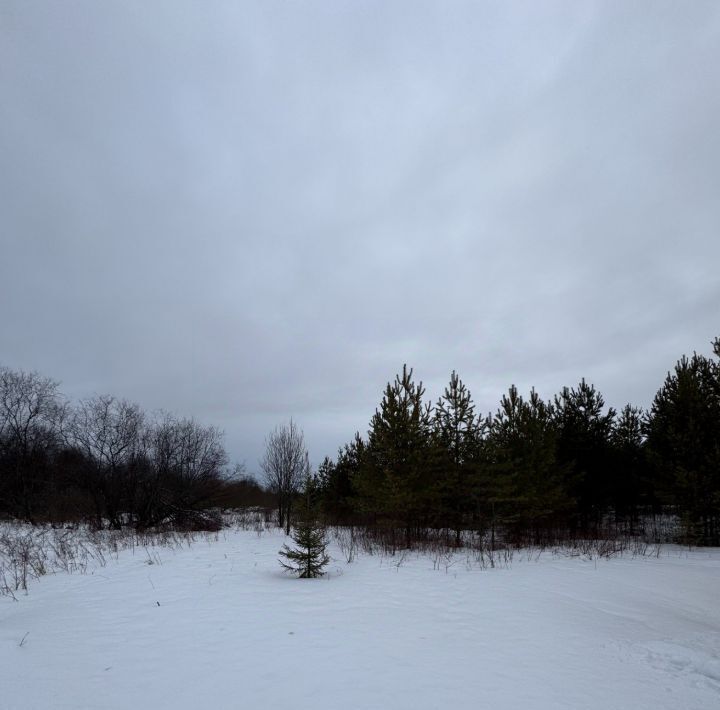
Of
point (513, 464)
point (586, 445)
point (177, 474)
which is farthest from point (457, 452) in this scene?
point (177, 474)

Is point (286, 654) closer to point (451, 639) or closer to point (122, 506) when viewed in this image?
point (451, 639)

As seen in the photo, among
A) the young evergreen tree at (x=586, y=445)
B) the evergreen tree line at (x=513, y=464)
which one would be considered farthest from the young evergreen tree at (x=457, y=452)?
the young evergreen tree at (x=586, y=445)

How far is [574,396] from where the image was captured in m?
22.9

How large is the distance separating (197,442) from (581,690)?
3519 cm

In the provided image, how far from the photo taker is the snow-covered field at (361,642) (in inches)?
142

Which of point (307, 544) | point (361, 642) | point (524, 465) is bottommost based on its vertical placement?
point (361, 642)

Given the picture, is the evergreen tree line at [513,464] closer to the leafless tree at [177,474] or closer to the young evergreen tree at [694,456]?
the young evergreen tree at [694,456]

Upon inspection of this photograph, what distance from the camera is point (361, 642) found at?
4.95 metres

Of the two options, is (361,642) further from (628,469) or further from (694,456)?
(628,469)

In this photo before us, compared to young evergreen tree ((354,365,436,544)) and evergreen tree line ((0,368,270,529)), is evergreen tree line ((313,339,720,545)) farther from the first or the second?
evergreen tree line ((0,368,270,529))

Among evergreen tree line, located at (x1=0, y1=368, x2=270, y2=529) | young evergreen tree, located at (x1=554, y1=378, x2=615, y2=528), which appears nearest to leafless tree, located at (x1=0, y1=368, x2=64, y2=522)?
evergreen tree line, located at (x1=0, y1=368, x2=270, y2=529)

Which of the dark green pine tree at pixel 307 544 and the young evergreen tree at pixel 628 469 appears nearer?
the dark green pine tree at pixel 307 544

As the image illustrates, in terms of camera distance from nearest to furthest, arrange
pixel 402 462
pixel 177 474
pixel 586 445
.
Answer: pixel 402 462 < pixel 586 445 < pixel 177 474

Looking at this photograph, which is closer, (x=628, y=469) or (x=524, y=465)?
(x=524, y=465)
